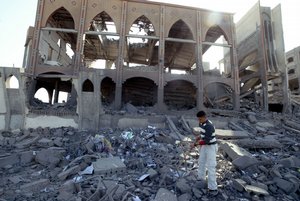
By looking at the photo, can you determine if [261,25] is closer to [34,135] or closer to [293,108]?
[293,108]

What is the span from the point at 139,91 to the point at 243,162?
1380cm

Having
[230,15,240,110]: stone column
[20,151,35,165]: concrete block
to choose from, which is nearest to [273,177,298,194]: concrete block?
[20,151,35,165]: concrete block

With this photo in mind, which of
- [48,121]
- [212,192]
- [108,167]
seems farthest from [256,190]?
[48,121]

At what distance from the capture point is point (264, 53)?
2016cm

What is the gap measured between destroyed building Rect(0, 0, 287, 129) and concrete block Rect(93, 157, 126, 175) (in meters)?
5.35

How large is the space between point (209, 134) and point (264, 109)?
15836mm

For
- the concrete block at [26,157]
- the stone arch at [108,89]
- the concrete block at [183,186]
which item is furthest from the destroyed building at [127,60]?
the concrete block at [183,186]

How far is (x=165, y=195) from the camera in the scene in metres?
5.23

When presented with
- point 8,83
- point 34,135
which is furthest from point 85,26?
point 34,135

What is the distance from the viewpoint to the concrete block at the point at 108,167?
6523 millimetres

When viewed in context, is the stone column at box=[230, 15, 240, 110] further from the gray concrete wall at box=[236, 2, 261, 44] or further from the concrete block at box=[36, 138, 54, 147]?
the concrete block at box=[36, 138, 54, 147]

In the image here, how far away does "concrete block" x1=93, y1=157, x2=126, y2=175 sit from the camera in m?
6.52

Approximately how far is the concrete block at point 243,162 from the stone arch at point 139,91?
1285cm

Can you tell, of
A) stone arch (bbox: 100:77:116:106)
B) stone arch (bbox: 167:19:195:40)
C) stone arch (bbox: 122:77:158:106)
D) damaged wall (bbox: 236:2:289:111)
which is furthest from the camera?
damaged wall (bbox: 236:2:289:111)
